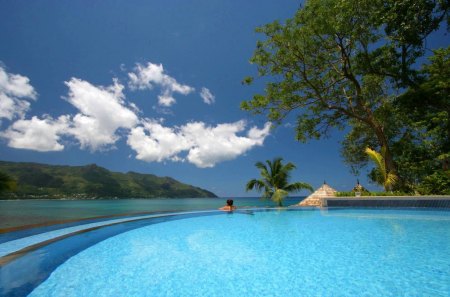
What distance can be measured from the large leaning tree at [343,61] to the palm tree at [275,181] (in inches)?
96.0

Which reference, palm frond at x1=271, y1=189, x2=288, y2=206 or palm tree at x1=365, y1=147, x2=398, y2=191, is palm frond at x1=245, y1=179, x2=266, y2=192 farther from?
palm tree at x1=365, y1=147, x2=398, y2=191

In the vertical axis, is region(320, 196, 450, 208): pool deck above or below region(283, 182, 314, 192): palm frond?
below

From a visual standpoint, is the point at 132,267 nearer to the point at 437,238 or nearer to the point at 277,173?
the point at 437,238

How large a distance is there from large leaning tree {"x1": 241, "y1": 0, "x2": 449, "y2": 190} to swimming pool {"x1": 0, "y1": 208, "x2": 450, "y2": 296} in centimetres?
1051

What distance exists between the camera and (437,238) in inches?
215

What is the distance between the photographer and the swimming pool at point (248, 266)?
2.92 m

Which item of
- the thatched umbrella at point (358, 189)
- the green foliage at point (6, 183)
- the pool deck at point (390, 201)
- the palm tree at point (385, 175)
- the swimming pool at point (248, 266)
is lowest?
the swimming pool at point (248, 266)

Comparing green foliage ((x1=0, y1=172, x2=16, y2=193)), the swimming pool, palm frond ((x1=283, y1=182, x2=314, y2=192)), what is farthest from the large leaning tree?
green foliage ((x1=0, y1=172, x2=16, y2=193))

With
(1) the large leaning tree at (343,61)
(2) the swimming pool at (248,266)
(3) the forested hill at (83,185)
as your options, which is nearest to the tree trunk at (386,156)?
(1) the large leaning tree at (343,61)

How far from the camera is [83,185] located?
12038cm

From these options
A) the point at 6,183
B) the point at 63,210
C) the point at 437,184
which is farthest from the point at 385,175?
the point at 63,210

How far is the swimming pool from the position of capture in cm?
292

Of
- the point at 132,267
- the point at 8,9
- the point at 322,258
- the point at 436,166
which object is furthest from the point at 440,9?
the point at 8,9

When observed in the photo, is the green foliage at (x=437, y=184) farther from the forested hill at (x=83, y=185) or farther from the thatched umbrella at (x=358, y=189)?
the forested hill at (x=83, y=185)
